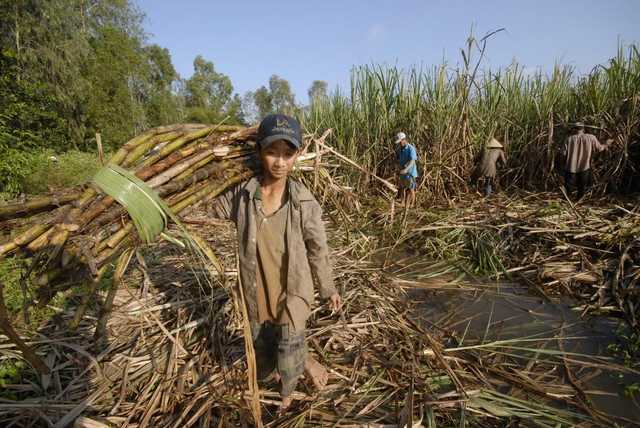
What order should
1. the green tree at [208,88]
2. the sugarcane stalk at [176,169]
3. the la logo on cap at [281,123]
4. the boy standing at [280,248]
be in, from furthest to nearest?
the green tree at [208,88] < the boy standing at [280,248] < the la logo on cap at [281,123] < the sugarcane stalk at [176,169]

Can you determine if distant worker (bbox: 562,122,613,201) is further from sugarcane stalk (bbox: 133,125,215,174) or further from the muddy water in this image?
sugarcane stalk (bbox: 133,125,215,174)

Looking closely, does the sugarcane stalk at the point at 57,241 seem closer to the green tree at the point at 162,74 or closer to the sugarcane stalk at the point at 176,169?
the sugarcane stalk at the point at 176,169

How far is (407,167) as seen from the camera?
5.19 meters

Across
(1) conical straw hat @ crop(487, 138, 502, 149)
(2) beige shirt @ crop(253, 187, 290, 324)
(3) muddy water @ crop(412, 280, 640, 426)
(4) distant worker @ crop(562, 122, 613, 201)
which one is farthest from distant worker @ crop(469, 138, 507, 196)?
(2) beige shirt @ crop(253, 187, 290, 324)

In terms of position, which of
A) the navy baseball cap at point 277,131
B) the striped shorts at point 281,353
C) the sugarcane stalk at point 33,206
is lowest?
the striped shorts at point 281,353

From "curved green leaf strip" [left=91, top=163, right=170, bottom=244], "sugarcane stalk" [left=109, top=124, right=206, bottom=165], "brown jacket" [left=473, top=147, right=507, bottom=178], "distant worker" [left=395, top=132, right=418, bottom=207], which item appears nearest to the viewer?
"curved green leaf strip" [left=91, top=163, right=170, bottom=244]

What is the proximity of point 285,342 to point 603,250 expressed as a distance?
3.59 m

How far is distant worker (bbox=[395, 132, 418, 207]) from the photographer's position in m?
5.19

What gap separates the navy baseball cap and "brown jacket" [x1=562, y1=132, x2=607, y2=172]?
570 cm

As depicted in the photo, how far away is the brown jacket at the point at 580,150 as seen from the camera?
196 inches

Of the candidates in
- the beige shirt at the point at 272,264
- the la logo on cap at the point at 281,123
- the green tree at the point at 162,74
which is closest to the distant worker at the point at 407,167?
the beige shirt at the point at 272,264

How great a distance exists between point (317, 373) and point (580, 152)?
5.78 m

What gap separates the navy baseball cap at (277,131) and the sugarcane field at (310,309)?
9 cm

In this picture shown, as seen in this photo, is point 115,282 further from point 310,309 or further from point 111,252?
point 310,309
